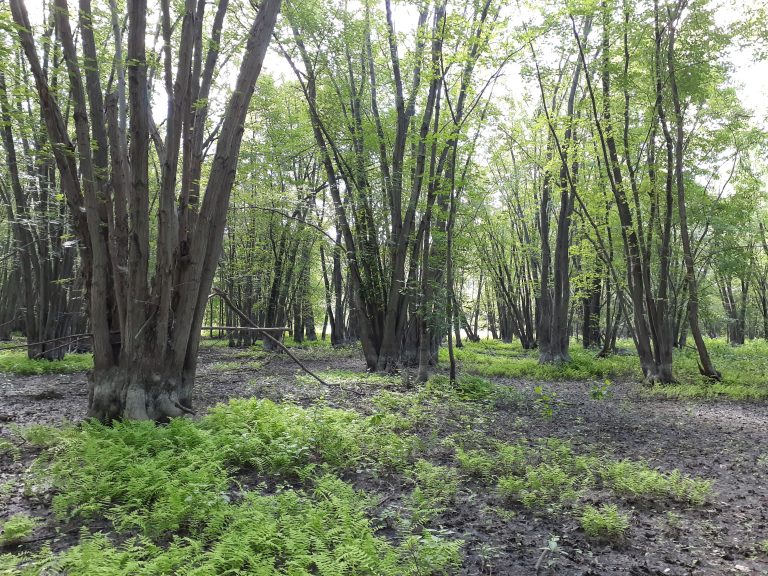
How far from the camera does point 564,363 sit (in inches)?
610

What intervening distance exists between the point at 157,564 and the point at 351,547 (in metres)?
1.02

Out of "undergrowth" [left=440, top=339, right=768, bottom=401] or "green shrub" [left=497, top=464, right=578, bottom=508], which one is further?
"undergrowth" [left=440, top=339, right=768, bottom=401]

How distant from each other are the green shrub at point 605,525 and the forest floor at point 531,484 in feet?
0.03

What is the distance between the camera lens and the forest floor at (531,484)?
3.42 metres

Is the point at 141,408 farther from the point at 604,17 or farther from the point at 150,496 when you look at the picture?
the point at 604,17

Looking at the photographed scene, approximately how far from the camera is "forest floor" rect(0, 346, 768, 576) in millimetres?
3416

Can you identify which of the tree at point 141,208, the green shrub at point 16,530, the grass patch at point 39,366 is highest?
the tree at point 141,208

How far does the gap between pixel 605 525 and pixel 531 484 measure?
918 mm

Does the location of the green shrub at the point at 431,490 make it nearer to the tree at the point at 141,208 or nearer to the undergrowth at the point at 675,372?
the tree at the point at 141,208

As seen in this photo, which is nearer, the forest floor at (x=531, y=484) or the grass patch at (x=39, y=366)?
the forest floor at (x=531, y=484)

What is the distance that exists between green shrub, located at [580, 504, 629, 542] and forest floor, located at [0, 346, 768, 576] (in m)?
0.01

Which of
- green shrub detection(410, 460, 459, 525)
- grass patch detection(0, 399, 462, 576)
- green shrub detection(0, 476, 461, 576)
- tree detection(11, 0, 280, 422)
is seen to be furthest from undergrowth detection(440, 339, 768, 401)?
tree detection(11, 0, 280, 422)

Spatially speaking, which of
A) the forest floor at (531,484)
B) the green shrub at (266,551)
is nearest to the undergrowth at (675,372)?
the forest floor at (531,484)

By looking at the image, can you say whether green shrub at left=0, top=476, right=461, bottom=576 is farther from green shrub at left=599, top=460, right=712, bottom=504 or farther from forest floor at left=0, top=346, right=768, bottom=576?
green shrub at left=599, top=460, right=712, bottom=504
